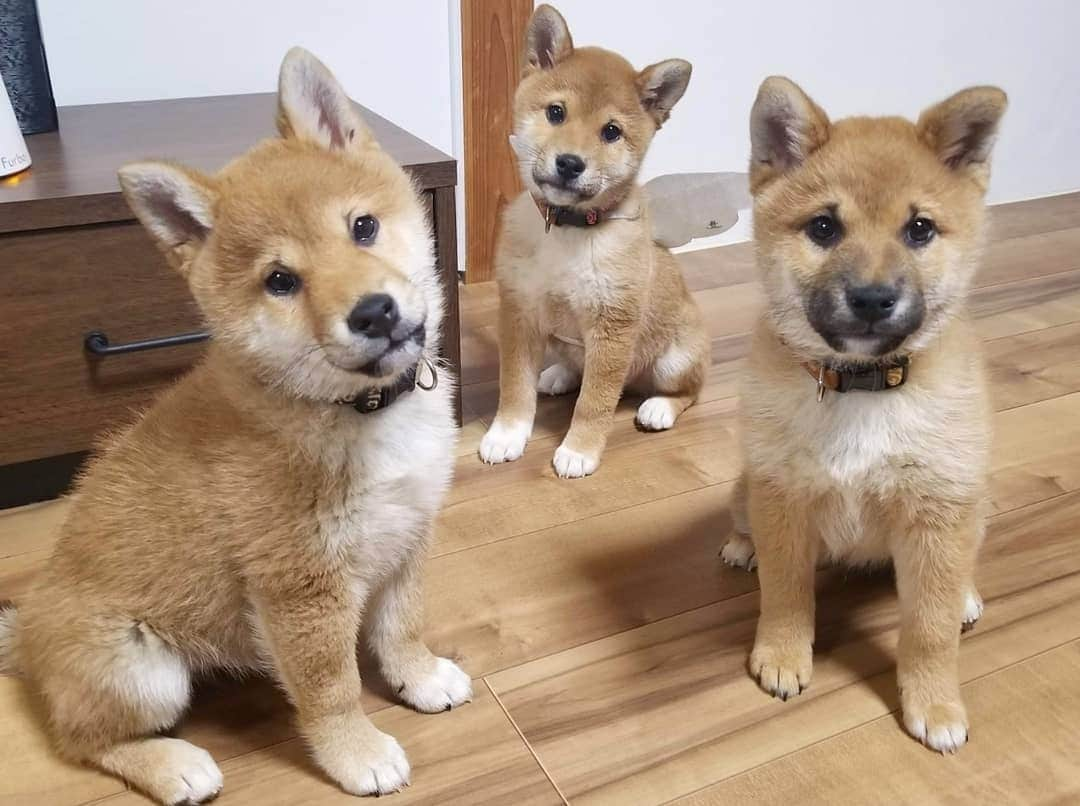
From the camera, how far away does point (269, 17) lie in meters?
2.31

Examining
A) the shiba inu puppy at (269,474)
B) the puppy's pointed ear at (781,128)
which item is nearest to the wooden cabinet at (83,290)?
the shiba inu puppy at (269,474)

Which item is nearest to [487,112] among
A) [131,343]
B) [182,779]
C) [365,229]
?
[131,343]

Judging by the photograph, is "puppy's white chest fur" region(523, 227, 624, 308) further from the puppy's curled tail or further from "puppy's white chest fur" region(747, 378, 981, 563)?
the puppy's curled tail

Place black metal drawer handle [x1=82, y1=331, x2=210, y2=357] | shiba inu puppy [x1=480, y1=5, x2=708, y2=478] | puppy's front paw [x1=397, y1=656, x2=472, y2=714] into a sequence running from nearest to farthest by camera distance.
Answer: puppy's front paw [x1=397, y1=656, x2=472, y2=714], black metal drawer handle [x1=82, y1=331, x2=210, y2=357], shiba inu puppy [x1=480, y1=5, x2=708, y2=478]

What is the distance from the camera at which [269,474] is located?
1097 millimetres

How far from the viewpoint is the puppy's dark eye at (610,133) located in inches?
72.2

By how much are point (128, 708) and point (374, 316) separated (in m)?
0.60

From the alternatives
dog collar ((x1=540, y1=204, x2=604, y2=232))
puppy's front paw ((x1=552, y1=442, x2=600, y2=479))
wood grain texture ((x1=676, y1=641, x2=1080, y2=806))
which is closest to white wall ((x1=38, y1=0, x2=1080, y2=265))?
dog collar ((x1=540, y1=204, x2=604, y2=232))

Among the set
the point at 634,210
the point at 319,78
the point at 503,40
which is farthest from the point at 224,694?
the point at 503,40

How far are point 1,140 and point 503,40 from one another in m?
1.40

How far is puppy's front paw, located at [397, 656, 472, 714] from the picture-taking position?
133 centimetres

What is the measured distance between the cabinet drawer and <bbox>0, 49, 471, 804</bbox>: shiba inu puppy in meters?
0.59

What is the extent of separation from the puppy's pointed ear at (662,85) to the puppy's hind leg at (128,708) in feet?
4.46

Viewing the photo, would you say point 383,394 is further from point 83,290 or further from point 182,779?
point 83,290
